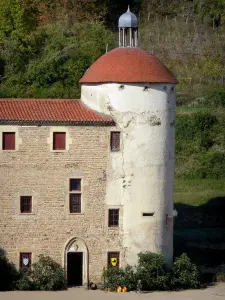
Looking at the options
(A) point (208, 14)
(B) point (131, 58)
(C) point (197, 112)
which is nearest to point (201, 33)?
(A) point (208, 14)

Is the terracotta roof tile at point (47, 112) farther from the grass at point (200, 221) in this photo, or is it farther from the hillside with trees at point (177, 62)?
the hillside with trees at point (177, 62)

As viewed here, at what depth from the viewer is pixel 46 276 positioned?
1559 inches

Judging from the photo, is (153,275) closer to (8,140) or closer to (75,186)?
(75,186)

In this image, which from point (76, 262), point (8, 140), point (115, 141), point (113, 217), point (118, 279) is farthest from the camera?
point (76, 262)

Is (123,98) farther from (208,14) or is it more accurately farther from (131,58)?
(208,14)

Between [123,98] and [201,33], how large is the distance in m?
37.0

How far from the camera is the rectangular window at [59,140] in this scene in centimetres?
4019

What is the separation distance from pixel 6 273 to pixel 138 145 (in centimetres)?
734

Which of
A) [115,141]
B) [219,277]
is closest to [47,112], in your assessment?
[115,141]

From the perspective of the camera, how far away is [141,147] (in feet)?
134

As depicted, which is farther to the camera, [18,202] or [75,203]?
[75,203]

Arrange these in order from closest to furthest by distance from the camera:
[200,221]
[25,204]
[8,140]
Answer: [8,140] < [25,204] < [200,221]

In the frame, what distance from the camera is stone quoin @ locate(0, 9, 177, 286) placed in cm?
4006

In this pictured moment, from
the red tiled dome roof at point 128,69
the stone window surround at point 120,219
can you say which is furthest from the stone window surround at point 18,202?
the red tiled dome roof at point 128,69
